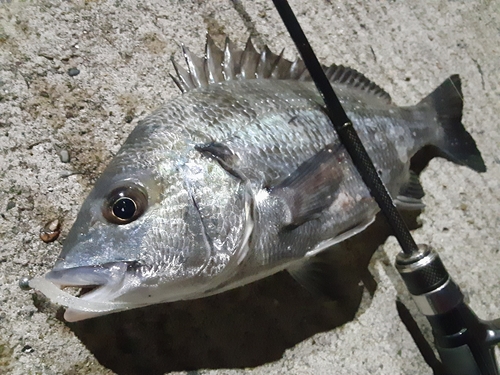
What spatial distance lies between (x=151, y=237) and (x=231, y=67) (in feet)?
2.03

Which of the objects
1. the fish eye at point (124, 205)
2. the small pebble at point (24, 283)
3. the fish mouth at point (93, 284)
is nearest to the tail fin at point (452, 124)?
the fish eye at point (124, 205)

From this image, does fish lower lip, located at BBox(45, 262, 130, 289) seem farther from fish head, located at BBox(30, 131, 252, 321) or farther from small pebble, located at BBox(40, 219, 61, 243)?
small pebble, located at BBox(40, 219, 61, 243)

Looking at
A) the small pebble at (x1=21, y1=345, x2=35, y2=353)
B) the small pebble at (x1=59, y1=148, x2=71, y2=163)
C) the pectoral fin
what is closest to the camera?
the pectoral fin

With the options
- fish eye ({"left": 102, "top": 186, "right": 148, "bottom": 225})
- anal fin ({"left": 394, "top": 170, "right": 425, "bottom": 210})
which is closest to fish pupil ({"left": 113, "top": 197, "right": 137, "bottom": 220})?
fish eye ({"left": 102, "top": 186, "right": 148, "bottom": 225})

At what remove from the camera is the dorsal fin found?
4.30 feet

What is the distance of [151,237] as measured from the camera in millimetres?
986

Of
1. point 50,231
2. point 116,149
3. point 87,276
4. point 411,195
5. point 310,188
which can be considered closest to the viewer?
point 87,276

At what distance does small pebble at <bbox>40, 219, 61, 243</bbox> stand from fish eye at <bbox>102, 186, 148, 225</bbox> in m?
0.42

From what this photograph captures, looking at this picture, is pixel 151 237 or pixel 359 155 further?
pixel 359 155

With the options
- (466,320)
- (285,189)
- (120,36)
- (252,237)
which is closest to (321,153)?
(285,189)

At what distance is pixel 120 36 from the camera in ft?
4.99

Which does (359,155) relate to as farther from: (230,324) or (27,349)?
(27,349)

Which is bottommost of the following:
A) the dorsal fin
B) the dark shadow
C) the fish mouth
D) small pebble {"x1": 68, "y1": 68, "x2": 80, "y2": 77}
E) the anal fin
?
the dark shadow

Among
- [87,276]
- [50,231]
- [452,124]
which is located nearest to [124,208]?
[87,276]
